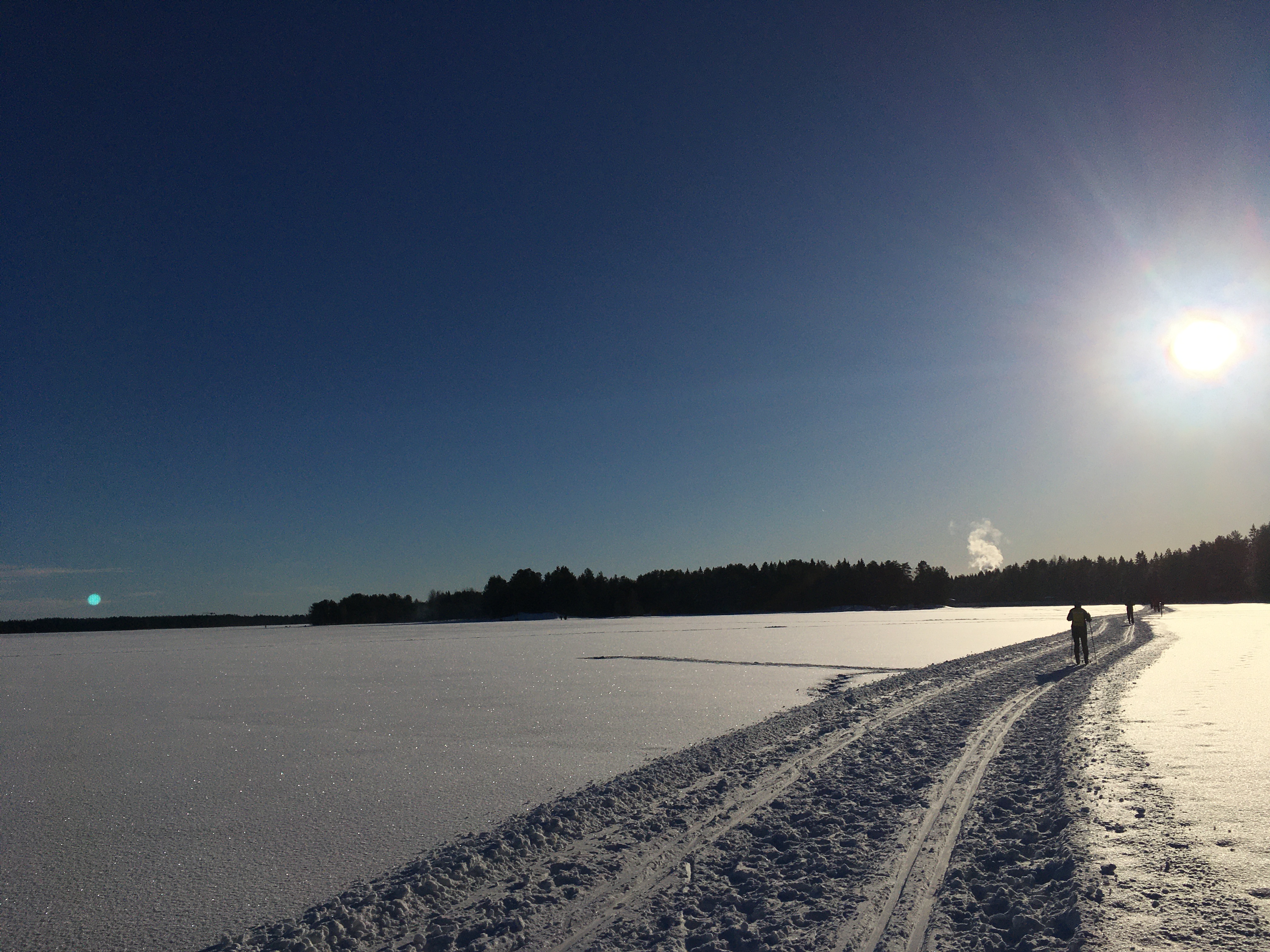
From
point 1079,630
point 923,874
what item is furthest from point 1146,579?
point 923,874

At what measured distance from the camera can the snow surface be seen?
6.37 meters

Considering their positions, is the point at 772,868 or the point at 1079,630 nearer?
the point at 772,868

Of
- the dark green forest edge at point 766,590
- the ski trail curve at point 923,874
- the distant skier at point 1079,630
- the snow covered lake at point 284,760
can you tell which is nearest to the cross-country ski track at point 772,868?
the ski trail curve at point 923,874

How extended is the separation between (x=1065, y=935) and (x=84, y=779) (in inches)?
442

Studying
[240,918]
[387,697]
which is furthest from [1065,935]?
[387,697]

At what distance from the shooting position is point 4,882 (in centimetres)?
619

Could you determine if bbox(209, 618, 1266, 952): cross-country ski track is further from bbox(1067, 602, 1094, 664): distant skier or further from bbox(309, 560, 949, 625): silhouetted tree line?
bbox(309, 560, 949, 625): silhouetted tree line

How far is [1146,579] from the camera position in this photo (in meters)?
154

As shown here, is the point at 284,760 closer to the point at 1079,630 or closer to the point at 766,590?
the point at 1079,630

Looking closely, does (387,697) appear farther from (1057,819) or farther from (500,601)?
(500,601)

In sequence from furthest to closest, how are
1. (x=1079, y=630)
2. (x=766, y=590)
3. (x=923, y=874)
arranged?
1. (x=766, y=590)
2. (x=1079, y=630)
3. (x=923, y=874)

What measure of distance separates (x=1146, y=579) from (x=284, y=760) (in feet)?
597

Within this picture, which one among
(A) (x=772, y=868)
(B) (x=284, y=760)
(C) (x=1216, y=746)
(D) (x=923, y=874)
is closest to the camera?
(D) (x=923, y=874)

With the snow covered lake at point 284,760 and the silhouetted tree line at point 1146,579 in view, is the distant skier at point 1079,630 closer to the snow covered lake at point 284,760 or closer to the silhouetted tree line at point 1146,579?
the snow covered lake at point 284,760
